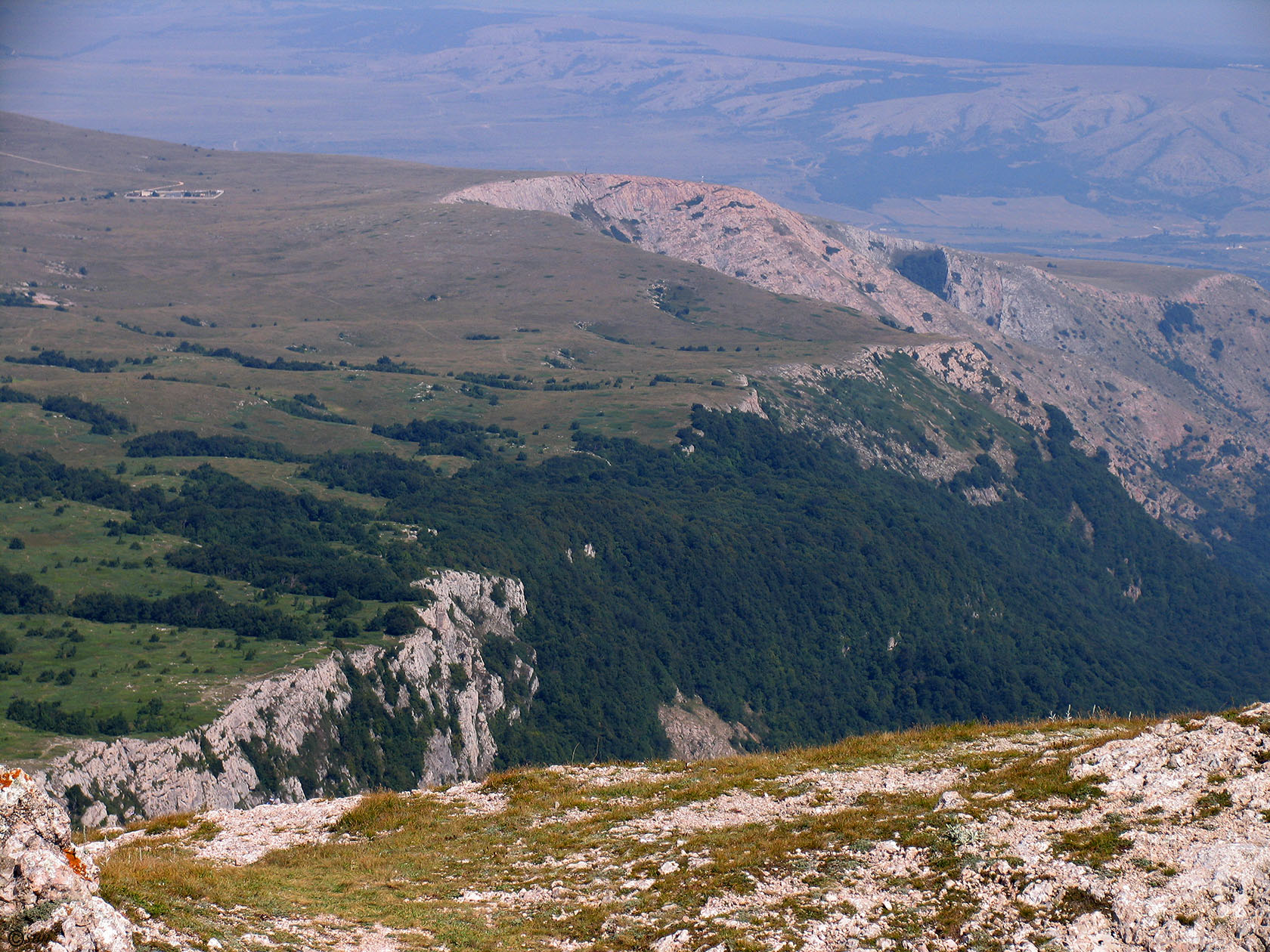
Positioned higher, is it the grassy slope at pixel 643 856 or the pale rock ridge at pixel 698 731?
the grassy slope at pixel 643 856

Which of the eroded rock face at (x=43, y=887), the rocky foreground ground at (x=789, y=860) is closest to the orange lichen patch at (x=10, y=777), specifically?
the eroded rock face at (x=43, y=887)

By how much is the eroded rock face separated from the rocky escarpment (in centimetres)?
5974

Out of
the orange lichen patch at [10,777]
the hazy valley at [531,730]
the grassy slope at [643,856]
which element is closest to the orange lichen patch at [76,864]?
the orange lichen patch at [10,777]

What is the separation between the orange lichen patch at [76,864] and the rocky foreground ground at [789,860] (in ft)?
5.12

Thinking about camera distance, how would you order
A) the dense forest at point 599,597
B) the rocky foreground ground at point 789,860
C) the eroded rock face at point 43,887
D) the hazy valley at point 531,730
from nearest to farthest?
1. the eroded rock face at point 43,887
2. the rocky foreground ground at point 789,860
3. the hazy valley at point 531,730
4. the dense forest at point 599,597

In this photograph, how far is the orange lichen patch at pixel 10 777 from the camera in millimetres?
18938

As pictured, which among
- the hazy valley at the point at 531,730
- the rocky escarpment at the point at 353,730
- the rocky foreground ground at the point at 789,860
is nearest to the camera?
the rocky foreground ground at the point at 789,860

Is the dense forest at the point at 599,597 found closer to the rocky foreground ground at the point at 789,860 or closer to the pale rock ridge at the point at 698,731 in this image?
the pale rock ridge at the point at 698,731

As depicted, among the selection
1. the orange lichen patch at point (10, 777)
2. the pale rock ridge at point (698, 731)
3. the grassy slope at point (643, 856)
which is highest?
the orange lichen patch at point (10, 777)

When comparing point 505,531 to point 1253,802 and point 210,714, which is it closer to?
point 210,714

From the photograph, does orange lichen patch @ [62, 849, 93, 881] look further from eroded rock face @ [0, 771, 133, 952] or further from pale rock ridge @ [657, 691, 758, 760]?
pale rock ridge @ [657, 691, 758, 760]

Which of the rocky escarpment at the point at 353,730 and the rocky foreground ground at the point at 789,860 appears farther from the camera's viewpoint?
the rocky escarpment at the point at 353,730

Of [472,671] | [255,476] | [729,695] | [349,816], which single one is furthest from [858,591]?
[349,816]

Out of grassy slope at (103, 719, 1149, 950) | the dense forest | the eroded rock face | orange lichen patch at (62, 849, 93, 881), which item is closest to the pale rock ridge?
the dense forest
